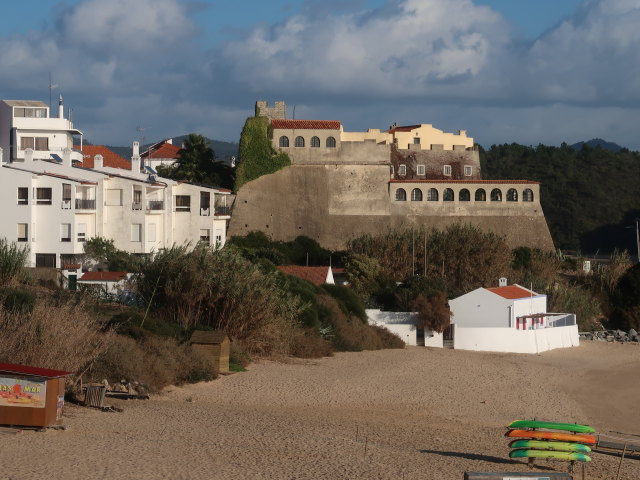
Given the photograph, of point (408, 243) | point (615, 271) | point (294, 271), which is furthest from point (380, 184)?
point (294, 271)

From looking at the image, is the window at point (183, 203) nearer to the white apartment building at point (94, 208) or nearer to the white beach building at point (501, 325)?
the white apartment building at point (94, 208)

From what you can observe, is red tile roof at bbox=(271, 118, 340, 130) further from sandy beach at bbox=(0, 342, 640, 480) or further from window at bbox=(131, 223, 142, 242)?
sandy beach at bbox=(0, 342, 640, 480)

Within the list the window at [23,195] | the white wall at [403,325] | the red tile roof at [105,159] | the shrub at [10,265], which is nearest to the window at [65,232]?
the window at [23,195]

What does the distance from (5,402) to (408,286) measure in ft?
79.0

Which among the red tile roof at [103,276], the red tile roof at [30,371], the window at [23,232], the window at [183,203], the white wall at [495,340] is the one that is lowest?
the white wall at [495,340]

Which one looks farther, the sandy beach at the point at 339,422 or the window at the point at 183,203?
the window at the point at 183,203

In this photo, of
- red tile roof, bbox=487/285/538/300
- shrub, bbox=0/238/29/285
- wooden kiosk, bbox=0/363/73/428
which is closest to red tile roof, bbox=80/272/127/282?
shrub, bbox=0/238/29/285

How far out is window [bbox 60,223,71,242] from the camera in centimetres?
4091

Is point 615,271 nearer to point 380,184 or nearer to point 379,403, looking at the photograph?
point 380,184

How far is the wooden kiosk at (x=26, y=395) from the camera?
1573 cm

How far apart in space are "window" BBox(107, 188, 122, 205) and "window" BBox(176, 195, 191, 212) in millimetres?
3403

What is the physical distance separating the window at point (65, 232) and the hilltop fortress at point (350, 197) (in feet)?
44.7

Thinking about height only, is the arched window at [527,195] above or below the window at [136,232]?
above

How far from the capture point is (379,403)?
76.3ft
